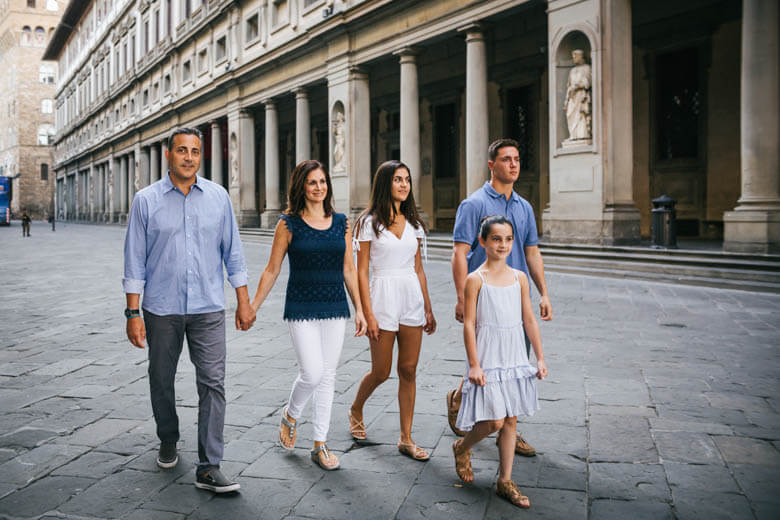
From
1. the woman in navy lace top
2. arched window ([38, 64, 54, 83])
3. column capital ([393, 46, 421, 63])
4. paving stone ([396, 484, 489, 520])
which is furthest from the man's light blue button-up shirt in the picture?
arched window ([38, 64, 54, 83])

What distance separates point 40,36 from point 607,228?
83.6 meters

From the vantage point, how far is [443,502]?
302 cm

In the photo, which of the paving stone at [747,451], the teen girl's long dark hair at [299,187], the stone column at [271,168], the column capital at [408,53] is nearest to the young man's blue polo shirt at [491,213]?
the teen girl's long dark hair at [299,187]

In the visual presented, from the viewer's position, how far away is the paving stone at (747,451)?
3473mm

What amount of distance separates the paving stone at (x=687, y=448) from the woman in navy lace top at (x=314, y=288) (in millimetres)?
1877

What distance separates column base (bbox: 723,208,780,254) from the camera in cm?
1002

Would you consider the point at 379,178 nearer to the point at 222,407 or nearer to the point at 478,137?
the point at 222,407

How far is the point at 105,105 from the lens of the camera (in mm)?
51812

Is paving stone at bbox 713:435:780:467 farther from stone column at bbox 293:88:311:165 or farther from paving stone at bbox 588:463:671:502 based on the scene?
stone column at bbox 293:88:311:165

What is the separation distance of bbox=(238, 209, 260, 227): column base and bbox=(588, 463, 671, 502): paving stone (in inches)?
1020

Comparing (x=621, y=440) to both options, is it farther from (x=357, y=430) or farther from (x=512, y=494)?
(x=357, y=430)

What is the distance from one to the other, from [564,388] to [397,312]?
1.95 meters

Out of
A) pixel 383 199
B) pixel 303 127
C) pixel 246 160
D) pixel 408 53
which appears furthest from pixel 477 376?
pixel 246 160

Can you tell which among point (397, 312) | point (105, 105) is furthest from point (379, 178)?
point (105, 105)
